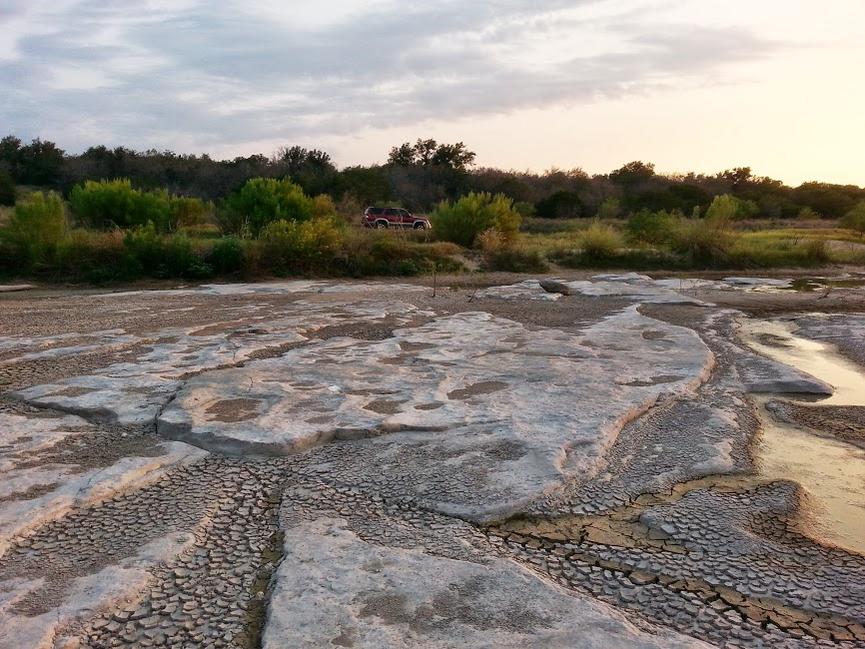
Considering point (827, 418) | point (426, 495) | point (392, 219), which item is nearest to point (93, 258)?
point (392, 219)

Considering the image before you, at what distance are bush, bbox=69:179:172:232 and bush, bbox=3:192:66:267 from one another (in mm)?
3839

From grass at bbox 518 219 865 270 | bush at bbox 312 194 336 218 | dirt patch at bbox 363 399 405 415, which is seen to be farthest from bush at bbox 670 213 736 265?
dirt patch at bbox 363 399 405 415

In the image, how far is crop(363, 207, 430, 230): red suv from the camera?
24.5 meters

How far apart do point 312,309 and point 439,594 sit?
764 cm

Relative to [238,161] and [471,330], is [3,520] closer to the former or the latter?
[471,330]

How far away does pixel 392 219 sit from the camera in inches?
979

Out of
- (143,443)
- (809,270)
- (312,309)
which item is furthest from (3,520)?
(809,270)

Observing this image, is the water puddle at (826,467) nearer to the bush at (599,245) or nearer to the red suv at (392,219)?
the bush at (599,245)

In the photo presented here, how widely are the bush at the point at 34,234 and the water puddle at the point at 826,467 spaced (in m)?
13.6

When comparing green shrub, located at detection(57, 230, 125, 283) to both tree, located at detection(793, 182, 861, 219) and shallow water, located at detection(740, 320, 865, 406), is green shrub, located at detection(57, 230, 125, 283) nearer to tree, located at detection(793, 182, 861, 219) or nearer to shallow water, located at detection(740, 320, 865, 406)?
shallow water, located at detection(740, 320, 865, 406)

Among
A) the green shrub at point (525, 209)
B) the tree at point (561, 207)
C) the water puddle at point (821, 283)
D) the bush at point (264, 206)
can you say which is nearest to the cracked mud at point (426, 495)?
the water puddle at point (821, 283)

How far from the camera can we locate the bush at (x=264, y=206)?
18.9 meters

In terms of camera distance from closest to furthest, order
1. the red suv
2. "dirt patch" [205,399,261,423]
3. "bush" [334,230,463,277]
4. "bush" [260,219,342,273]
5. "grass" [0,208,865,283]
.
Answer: "dirt patch" [205,399,261,423] → "grass" [0,208,865,283] → "bush" [260,219,342,273] → "bush" [334,230,463,277] → the red suv

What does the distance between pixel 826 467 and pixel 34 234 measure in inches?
580
